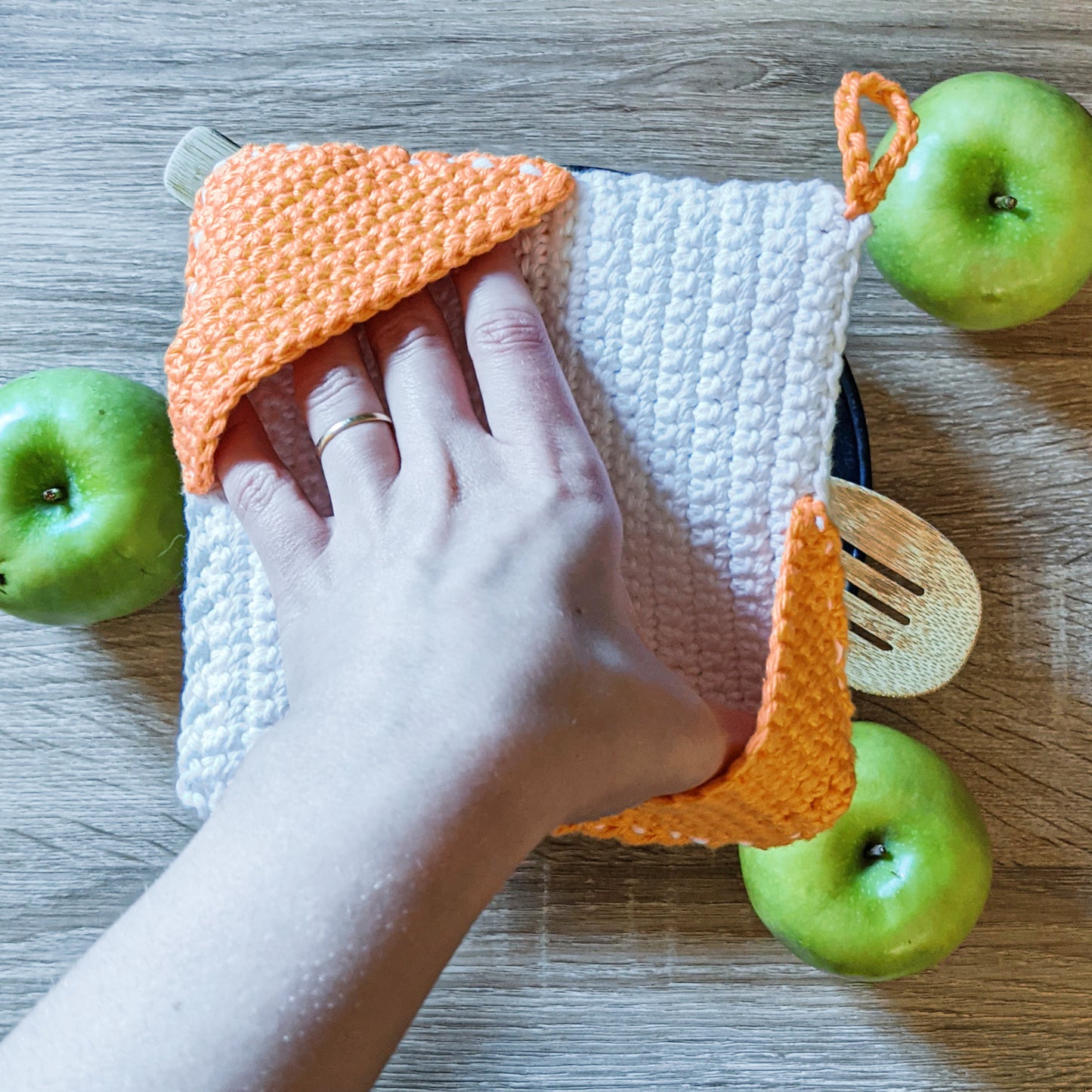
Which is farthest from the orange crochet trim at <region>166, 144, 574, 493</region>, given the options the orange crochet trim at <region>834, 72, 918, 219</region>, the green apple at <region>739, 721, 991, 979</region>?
the green apple at <region>739, 721, 991, 979</region>

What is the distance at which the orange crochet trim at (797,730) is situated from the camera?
462 mm

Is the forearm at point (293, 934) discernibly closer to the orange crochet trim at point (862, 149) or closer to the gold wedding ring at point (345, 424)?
the gold wedding ring at point (345, 424)

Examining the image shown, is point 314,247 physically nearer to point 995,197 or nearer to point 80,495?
point 80,495

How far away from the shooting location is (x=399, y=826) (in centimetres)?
36

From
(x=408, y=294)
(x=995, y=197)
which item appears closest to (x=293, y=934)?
(x=408, y=294)

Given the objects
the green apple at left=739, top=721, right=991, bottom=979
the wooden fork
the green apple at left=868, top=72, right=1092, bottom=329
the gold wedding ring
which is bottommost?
the green apple at left=739, top=721, right=991, bottom=979

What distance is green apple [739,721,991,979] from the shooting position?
0.59 m

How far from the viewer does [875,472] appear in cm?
65

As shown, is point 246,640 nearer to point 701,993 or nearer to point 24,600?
point 24,600

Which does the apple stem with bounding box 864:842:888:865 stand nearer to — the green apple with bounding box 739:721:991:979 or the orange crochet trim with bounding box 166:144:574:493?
the green apple with bounding box 739:721:991:979

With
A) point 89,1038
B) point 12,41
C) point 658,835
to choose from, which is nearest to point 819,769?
point 658,835

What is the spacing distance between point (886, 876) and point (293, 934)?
40 cm

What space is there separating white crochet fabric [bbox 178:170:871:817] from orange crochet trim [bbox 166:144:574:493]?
0.10 ft

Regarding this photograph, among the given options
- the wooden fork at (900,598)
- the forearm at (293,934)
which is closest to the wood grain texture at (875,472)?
the wooden fork at (900,598)
